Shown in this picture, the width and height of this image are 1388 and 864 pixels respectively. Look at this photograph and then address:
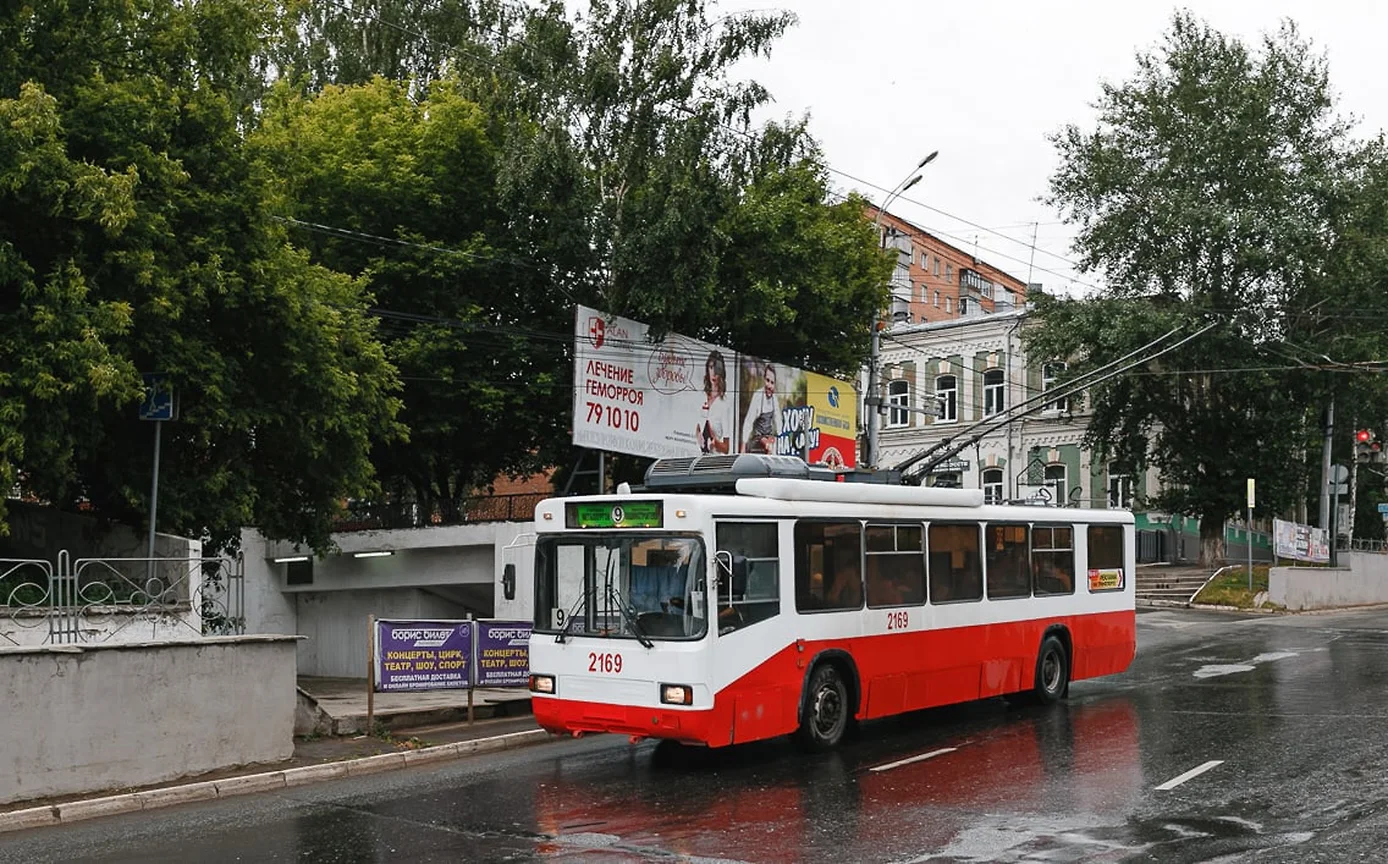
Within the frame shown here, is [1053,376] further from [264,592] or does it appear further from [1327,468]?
[264,592]

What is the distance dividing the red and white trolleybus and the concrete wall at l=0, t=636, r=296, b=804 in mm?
2864

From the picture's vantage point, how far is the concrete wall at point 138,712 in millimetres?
12461

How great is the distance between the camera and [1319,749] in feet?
47.2

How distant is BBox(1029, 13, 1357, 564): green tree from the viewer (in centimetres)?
4566

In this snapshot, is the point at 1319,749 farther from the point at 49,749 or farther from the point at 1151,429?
the point at 1151,429

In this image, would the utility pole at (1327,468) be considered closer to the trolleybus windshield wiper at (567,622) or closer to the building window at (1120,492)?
the building window at (1120,492)

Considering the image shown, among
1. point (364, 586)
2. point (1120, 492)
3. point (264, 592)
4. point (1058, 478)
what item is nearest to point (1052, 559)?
point (364, 586)

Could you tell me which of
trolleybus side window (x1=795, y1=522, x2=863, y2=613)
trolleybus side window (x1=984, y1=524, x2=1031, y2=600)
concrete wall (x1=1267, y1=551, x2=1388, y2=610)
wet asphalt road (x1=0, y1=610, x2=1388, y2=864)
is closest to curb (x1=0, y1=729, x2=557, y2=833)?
wet asphalt road (x1=0, y1=610, x2=1388, y2=864)

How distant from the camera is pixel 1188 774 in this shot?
42.9 feet

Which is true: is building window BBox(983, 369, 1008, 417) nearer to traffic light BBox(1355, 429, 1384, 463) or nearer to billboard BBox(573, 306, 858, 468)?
traffic light BBox(1355, 429, 1384, 463)

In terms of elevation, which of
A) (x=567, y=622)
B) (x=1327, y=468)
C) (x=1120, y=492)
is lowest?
(x=567, y=622)

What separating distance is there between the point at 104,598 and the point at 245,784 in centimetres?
380

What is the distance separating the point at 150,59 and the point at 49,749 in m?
12.4

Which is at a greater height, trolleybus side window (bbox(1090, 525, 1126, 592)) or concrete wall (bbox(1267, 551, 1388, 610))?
trolleybus side window (bbox(1090, 525, 1126, 592))
